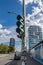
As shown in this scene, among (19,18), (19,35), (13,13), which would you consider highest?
(13,13)

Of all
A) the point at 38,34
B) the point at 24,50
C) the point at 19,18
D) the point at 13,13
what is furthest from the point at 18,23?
the point at 38,34

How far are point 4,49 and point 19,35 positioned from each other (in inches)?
6877

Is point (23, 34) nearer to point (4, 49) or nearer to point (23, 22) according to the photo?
point (23, 22)

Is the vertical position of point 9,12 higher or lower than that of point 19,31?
higher

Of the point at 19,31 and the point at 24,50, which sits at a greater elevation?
the point at 19,31

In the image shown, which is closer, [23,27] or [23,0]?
[23,27]

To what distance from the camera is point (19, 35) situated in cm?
1291

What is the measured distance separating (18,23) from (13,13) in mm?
4180

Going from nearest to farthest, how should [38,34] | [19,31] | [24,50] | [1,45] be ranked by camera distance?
1. [19,31]
2. [24,50]
3. [38,34]
4. [1,45]

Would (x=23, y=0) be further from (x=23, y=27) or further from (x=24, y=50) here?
(x=24, y=50)

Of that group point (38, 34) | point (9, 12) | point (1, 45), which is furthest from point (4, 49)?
point (9, 12)

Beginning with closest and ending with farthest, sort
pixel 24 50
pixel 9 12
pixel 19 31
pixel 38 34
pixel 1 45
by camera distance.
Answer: pixel 19 31 → pixel 24 50 → pixel 9 12 → pixel 38 34 → pixel 1 45

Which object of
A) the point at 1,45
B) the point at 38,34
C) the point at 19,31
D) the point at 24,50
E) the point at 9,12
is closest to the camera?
the point at 19,31

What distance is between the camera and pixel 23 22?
521 inches
